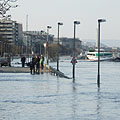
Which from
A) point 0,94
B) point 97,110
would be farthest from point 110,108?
point 0,94

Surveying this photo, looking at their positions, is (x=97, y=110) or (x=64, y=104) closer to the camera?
(x=97, y=110)

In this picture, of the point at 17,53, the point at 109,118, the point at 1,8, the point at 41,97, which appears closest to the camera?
the point at 109,118

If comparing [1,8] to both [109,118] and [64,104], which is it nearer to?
[64,104]

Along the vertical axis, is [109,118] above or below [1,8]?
below

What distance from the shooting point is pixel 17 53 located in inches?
7151

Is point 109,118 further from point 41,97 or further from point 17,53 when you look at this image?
point 17,53

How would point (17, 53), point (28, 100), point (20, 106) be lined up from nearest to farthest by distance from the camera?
1. point (20, 106)
2. point (28, 100)
3. point (17, 53)

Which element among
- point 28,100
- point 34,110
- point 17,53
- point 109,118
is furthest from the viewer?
point 17,53

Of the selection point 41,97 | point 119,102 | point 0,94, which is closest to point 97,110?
point 119,102

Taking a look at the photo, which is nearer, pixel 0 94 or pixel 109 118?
pixel 109 118

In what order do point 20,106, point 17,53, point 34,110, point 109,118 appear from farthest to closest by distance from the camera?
point 17,53
point 20,106
point 34,110
point 109,118

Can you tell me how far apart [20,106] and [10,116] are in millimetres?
2634

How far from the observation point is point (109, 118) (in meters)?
14.5

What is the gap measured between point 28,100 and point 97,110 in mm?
3711
